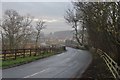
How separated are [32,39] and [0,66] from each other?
68375mm

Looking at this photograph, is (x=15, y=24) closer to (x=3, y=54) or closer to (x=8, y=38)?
(x=8, y=38)

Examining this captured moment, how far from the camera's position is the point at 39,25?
9056cm

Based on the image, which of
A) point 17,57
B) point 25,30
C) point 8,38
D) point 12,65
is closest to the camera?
point 12,65

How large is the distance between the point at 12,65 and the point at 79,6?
→ 11623 millimetres

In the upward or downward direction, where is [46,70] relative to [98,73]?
downward

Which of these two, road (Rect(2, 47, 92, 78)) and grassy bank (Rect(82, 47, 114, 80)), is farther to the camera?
road (Rect(2, 47, 92, 78))

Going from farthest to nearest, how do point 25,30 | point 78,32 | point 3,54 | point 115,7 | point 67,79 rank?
1. point 78,32
2. point 25,30
3. point 3,54
4. point 115,7
5. point 67,79

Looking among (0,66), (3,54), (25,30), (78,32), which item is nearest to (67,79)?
(0,66)

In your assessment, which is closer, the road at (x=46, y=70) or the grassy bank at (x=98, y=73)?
the grassy bank at (x=98, y=73)

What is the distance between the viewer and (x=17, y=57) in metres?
34.8

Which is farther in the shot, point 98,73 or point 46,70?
point 46,70

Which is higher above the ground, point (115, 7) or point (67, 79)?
point (115, 7)

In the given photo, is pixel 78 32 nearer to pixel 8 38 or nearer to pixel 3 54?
pixel 8 38

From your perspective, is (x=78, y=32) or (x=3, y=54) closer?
(x=3, y=54)
